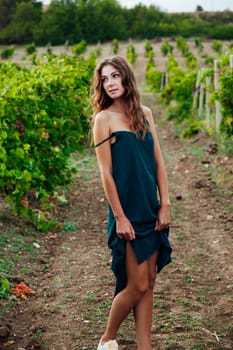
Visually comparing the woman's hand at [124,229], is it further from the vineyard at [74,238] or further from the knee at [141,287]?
the vineyard at [74,238]

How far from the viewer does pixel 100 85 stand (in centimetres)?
393

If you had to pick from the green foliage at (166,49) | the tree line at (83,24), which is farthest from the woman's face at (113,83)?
the tree line at (83,24)

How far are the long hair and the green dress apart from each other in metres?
0.08

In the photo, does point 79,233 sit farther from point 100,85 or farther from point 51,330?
point 100,85

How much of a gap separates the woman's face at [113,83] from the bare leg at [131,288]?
821 millimetres

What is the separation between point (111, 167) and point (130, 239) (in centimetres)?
41

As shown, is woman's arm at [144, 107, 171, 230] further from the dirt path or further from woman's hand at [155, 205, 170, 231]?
the dirt path

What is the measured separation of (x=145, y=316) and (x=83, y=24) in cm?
7847

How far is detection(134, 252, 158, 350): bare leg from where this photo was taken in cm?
386

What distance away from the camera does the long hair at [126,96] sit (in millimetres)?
3826

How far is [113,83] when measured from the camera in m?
3.85

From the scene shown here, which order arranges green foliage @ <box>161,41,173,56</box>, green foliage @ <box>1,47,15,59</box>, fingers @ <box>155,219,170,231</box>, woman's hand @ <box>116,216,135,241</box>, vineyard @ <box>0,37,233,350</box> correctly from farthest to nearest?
1. green foliage @ <box>161,41,173,56</box>
2. green foliage @ <box>1,47,15,59</box>
3. vineyard @ <box>0,37,233,350</box>
4. fingers @ <box>155,219,170,231</box>
5. woman's hand @ <box>116,216,135,241</box>

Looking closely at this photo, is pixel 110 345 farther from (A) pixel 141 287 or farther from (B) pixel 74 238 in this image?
(B) pixel 74 238

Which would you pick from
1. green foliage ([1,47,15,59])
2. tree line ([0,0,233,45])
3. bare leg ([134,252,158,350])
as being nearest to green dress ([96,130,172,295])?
bare leg ([134,252,158,350])
